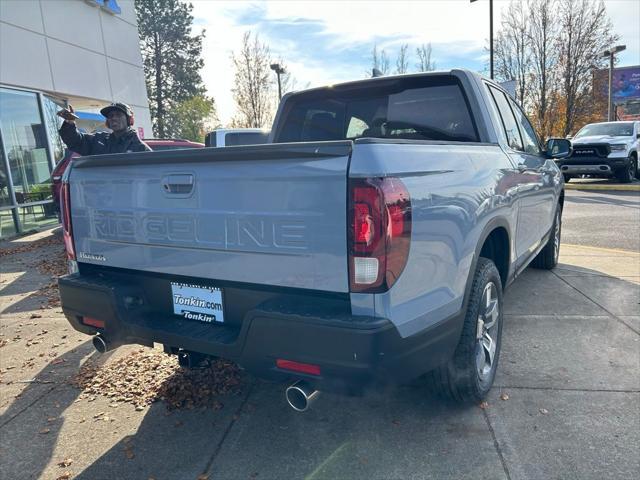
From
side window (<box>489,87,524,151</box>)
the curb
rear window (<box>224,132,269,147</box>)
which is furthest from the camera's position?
the curb

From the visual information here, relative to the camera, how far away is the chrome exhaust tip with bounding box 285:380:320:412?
2.08 metres

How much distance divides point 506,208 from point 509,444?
144 centimetres

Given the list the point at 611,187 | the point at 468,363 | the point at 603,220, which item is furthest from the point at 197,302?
the point at 611,187

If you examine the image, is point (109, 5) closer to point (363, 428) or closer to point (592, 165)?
point (363, 428)

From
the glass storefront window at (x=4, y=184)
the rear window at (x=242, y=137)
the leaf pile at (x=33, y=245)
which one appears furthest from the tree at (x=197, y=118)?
the rear window at (x=242, y=137)

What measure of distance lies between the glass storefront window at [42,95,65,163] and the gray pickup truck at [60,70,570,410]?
11.0 m

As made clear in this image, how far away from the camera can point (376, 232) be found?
1904 mm

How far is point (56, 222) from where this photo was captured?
41.0 ft

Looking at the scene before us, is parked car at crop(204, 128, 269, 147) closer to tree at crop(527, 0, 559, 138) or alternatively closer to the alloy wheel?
the alloy wheel

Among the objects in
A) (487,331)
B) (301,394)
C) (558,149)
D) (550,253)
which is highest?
(558,149)

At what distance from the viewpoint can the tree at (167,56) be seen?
131 feet

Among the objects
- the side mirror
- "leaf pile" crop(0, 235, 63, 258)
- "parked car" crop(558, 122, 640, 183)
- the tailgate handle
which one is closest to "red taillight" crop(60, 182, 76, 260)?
the tailgate handle

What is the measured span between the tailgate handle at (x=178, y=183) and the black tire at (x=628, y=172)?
17074 mm

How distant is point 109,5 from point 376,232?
621 inches
